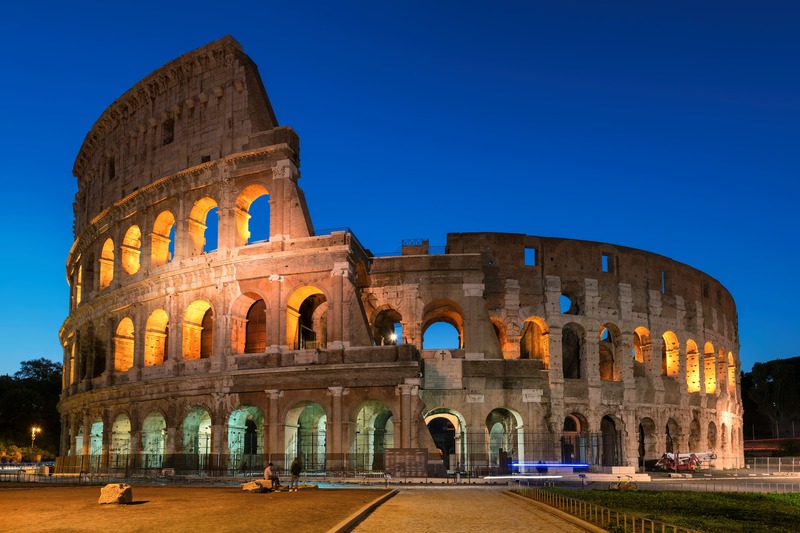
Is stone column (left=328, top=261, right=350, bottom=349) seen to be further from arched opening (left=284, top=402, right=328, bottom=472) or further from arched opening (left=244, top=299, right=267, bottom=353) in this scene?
arched opening (left=244, top=299, right=267, bottom=353)

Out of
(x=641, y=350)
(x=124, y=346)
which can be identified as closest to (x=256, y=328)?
(x=124, y=346)

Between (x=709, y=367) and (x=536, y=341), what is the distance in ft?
42.5

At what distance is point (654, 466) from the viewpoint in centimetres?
3981

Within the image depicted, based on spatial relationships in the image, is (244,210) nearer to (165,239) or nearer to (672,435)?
(165,239)

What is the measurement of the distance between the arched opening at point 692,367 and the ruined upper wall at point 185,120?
25.9m

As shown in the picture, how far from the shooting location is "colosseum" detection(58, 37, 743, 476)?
32.0 meters

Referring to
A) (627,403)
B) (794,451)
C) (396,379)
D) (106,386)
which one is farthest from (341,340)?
(794,451)

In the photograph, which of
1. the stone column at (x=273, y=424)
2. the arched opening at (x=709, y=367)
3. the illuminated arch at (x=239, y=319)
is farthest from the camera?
the arched opening at (x=709, y=367)

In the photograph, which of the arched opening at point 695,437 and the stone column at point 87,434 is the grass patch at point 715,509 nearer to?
the arched opening at point 695,437

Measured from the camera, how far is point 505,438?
38.7 meters

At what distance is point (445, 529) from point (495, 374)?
2235 cm

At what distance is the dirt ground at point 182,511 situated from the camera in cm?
1267

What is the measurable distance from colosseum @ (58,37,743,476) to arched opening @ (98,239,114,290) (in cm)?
12

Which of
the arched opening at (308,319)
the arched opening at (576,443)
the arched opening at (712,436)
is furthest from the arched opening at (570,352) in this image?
the arched opening at (308,319)
